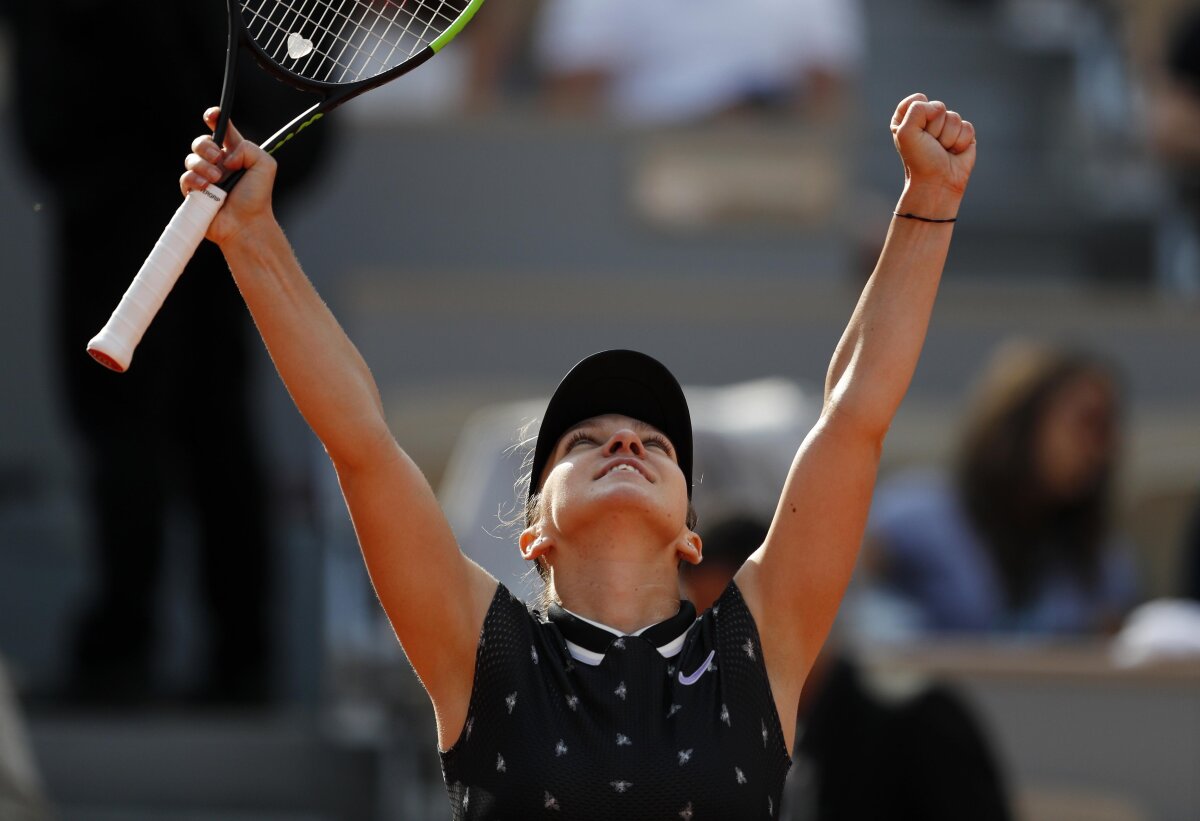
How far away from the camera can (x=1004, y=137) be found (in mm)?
10078

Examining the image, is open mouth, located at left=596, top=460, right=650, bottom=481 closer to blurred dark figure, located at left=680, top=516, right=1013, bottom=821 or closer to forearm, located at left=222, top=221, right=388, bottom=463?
forearm, located at left=222, top=221, right=388, bottom=463

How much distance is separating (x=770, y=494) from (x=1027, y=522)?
3.19 feet

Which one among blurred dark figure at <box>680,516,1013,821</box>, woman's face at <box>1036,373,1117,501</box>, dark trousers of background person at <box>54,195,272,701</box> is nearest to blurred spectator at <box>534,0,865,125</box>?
woman's face at <box>1036,373,1117,501</box>

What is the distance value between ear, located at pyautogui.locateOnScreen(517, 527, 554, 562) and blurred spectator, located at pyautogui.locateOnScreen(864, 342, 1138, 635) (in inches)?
133

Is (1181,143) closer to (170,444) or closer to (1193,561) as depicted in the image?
(1193,561)

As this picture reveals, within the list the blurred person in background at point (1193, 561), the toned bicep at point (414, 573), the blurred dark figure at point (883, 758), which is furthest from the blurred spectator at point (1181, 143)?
the toned bicep at point (414, 573)

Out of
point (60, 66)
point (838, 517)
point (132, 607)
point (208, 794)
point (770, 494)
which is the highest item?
point (60, 66)

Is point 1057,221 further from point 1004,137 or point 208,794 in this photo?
point 208,794

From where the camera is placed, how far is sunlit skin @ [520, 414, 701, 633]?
7.87 ft

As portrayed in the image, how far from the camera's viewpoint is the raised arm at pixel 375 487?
2.32 metres

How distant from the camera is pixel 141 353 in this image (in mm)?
5625

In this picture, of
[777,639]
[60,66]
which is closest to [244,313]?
[60,66]

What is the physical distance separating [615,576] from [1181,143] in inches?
233

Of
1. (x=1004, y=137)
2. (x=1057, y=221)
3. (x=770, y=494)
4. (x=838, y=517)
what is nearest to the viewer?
(x=838, y=517)
